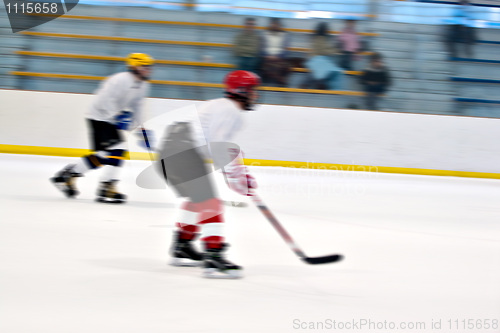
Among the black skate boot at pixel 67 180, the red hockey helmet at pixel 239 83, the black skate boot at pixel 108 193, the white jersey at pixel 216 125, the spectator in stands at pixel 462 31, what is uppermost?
the spectator in stands at pixel 462 31

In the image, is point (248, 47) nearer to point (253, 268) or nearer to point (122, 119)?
point (122, 119)

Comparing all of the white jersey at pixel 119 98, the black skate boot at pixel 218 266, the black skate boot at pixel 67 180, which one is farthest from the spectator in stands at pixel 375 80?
the black skate boot at pixel 218 266

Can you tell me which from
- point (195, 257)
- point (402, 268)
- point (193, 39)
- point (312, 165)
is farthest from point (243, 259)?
point (193, 39)

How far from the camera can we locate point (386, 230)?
179 inches

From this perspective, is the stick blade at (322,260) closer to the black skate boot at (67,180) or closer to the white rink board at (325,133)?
the black skate boot at (67,180)

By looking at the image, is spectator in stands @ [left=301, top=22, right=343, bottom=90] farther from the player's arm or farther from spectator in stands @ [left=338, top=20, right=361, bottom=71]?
the player's arm

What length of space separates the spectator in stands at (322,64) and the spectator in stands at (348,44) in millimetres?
107

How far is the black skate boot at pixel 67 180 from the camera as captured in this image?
199 inches

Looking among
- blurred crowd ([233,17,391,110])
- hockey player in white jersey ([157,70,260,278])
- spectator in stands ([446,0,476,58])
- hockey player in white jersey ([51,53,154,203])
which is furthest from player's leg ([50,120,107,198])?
spectator in stands ([446,0,476,58])

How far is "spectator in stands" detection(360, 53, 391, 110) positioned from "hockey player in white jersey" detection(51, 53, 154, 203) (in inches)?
160

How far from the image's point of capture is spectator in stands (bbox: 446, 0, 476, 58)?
29.0ft

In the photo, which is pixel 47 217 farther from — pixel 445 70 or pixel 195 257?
pixel 445 70

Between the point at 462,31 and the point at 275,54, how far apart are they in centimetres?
270

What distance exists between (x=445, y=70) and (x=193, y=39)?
11.5ft
